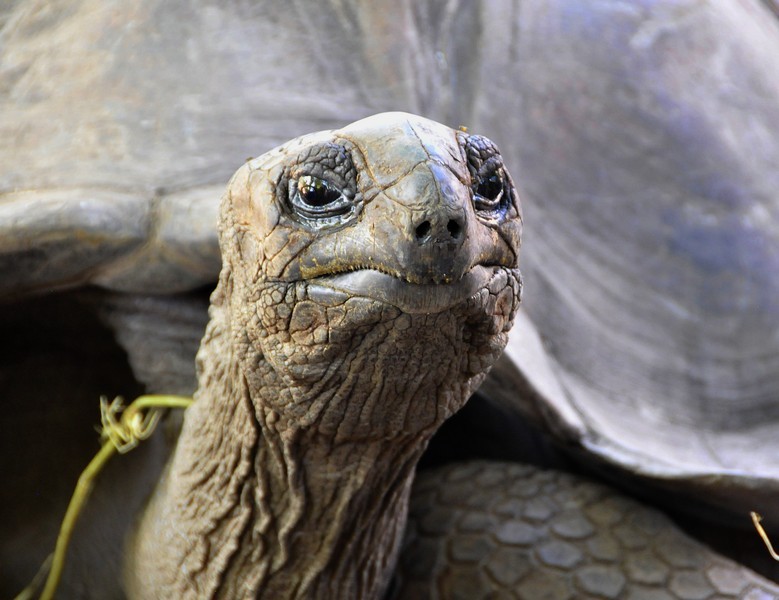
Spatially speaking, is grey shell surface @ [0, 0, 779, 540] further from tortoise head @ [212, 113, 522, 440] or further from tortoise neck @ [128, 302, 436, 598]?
tortoise head @ [212, 113, 522, 440]

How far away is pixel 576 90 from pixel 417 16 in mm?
437

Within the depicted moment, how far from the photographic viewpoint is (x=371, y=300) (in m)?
1.17

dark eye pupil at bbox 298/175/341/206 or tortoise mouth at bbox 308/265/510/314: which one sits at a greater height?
dark eye pupil at bbox 298/175/341/206

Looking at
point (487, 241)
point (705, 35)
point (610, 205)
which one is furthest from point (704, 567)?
point (705, 35)

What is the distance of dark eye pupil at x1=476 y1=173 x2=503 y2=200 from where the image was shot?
50.2 inches

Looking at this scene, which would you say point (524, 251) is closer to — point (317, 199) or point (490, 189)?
point (490, 189)

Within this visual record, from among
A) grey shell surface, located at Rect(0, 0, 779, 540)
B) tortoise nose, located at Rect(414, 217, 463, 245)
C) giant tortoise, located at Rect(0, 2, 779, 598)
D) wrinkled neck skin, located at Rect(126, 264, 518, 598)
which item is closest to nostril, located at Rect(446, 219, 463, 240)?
tortoise nose, located at Rect(414, 217, 463, 245)

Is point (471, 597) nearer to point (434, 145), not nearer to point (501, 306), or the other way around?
point (501, 306)

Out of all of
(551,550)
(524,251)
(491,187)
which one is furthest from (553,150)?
(491,187)

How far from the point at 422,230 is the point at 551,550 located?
1061 mm

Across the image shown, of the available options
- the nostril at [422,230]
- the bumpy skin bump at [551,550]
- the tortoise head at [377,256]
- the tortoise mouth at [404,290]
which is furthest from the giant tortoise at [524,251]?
the nostril at [422,230]

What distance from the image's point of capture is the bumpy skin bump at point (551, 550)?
188 cm

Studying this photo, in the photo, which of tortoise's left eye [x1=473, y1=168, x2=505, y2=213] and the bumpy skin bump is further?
the bumpy skin bump

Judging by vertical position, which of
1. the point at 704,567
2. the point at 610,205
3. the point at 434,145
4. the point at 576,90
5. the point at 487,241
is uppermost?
the point at 434,145
